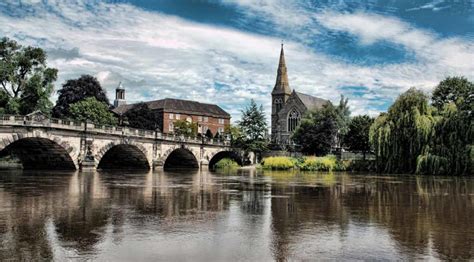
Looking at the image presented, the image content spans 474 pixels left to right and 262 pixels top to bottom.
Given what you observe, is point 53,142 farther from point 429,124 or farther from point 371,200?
point 429,124

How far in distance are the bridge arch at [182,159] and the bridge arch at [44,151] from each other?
20220mm

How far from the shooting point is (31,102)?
214ft

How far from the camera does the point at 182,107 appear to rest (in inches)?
4931

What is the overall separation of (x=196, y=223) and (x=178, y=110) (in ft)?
369

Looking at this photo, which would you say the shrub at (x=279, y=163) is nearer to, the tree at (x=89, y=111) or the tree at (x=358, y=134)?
the tree at (x=358, y=134)

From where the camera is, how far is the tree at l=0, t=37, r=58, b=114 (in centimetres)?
6316

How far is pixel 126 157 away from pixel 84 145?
1319 centimetres

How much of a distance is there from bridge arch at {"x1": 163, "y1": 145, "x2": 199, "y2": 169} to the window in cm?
4955

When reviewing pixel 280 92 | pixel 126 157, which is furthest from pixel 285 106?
pixel 126 157

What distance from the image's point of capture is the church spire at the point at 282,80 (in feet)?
420

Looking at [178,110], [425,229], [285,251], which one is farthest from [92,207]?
[178,110]

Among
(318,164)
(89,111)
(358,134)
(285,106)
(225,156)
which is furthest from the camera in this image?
(285,106)

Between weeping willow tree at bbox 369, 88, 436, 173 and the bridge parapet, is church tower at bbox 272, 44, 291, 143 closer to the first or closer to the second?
the bridge parapet

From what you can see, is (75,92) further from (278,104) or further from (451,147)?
(451,147)
